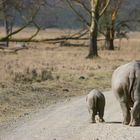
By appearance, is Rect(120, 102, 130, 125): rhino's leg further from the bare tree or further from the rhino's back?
the bare tree

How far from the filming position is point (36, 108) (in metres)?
17.8

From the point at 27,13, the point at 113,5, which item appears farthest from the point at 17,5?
the point at 113,5

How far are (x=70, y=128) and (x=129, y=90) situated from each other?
5.41 ft

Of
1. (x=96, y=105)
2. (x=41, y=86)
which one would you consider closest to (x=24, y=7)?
(x=96, y=105)

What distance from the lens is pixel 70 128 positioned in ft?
44.4

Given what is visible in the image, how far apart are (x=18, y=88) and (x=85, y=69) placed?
9743 mm

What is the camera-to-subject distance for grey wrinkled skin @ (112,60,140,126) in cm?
1277

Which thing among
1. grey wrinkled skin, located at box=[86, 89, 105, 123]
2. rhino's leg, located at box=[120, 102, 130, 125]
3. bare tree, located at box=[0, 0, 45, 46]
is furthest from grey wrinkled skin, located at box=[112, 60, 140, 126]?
bare tree, located at box=[0, 0, 45, 46]

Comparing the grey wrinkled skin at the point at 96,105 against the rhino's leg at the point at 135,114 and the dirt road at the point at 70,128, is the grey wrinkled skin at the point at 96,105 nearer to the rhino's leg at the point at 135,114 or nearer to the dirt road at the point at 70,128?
the dirt road at the point at 70,128

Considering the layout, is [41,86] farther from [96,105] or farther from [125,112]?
[125,112]

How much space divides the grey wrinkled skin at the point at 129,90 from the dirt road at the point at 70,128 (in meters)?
0.28

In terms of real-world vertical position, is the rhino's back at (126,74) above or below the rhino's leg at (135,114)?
above

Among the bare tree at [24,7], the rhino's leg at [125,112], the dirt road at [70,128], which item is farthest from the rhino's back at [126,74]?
the bare tree at [24,7]

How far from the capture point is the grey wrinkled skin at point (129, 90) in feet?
41.9
